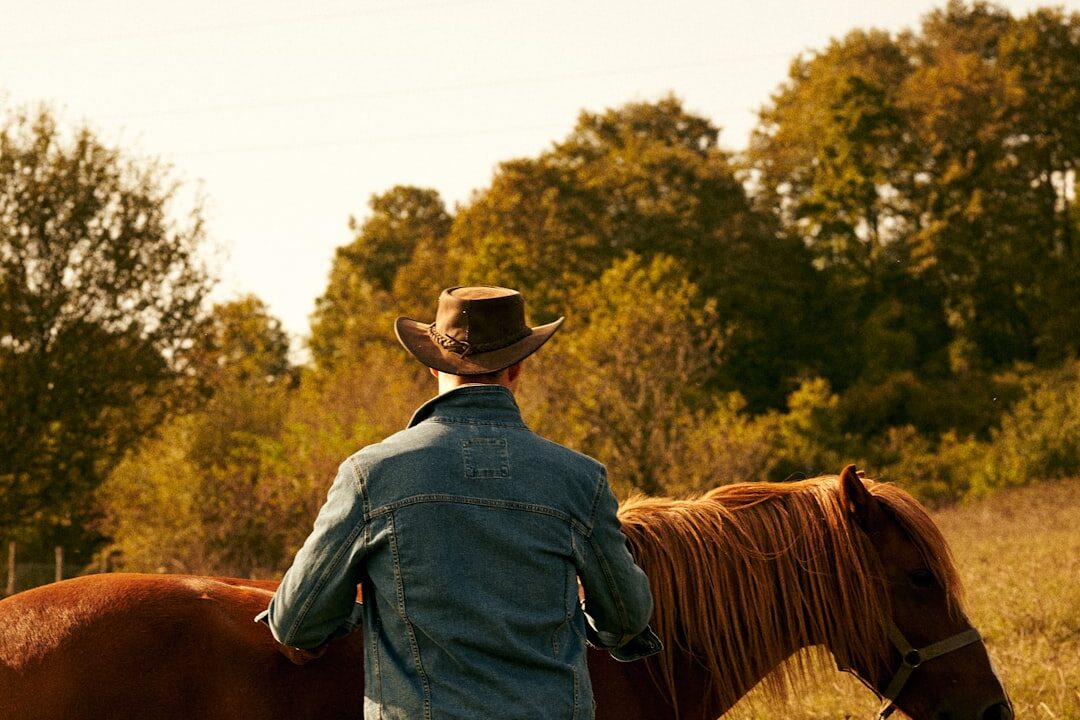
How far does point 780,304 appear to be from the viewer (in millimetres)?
45406

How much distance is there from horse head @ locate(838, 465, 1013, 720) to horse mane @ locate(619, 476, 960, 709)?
0.01 m

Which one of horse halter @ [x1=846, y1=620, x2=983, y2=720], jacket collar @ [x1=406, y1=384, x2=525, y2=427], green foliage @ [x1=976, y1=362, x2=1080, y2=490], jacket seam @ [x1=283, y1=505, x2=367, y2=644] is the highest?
jacket collar @ [x1=406, y1=384, x2=525, y2=427]

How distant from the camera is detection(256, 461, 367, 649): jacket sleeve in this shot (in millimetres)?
3035

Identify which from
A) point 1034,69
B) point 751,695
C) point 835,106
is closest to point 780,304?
point 835,106

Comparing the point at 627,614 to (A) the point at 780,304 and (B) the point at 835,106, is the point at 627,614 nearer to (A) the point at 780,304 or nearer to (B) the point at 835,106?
(A) the point at 780,304

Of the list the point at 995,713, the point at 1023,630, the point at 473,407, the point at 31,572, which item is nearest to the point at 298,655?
the point at 473,407

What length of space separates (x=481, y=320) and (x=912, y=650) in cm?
195

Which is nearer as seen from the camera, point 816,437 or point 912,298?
point 816,437

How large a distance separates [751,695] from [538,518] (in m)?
1.88

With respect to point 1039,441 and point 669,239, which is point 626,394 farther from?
point 669,239

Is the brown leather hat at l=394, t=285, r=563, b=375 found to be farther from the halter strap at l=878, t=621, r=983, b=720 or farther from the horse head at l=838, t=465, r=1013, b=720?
the halter strap at l=878, t=621, r=983, b=720

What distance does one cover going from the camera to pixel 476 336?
10.5 feet

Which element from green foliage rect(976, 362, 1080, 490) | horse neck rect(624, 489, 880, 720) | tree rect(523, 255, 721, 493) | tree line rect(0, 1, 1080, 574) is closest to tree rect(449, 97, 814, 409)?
tree line rect(0, 1, 1080, 574)

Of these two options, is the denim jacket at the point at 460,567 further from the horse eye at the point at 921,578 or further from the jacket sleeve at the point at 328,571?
the horse eye at the point at 921,578
